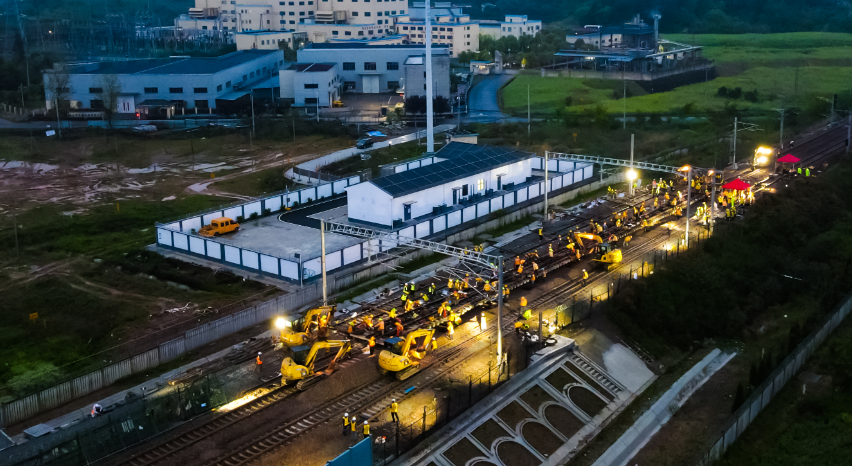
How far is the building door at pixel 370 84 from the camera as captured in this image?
283 feet

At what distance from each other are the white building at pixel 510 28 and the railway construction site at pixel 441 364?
87671 mm

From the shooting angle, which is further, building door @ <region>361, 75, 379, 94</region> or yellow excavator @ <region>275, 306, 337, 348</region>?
building door @ <region>361, 75, 379, 94</region>

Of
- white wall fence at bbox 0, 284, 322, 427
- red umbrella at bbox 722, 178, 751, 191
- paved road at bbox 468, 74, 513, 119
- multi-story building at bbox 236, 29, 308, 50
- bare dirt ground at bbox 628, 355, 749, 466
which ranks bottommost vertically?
bare dirt ground at bbox 628, 355, 749, 466

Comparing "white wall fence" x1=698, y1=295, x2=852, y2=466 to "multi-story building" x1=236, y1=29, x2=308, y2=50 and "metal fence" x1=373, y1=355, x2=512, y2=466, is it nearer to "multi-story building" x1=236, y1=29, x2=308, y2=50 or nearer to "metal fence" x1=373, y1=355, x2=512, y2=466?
"metal fence" x1=373, y1=355, x2=512, y2=466

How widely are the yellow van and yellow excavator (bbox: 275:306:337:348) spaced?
41.3ft

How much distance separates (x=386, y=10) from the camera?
119 meters

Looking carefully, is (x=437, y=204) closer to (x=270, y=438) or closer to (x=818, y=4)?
(x=270, y=438)

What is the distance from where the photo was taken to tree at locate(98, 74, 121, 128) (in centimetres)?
7500

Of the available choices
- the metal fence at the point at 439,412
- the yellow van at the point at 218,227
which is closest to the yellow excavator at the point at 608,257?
the metal fence at the point at 439,412

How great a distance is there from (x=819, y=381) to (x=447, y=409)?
42.7ft

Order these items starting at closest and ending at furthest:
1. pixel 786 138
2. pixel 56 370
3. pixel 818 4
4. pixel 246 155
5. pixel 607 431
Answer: pixel 607 431 < pixel 56 370 < pixel 246 155 < pixel 786 138 < pixel 818 4

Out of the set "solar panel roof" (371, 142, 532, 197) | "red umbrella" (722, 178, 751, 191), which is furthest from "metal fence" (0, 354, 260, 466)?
"red umbrella" (722, 178, 751, 191)

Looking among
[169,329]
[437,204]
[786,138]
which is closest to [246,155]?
[437,204]

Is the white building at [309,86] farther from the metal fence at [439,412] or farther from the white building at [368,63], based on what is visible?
the metal fence at [439,412]
